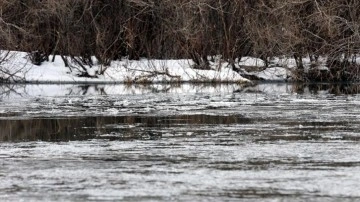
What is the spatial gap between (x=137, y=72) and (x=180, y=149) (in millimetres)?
22441

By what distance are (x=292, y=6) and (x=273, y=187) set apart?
25.7 meters

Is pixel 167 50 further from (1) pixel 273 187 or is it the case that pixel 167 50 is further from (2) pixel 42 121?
(1) pixel 273 187

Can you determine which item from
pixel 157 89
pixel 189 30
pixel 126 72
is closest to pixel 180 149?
pixel 157 89

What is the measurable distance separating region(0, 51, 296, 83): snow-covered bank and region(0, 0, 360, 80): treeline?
459mm

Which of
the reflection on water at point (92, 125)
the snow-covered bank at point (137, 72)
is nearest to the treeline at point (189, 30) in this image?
the snow-covered bank at point (137, 72)

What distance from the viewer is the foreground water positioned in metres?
9.50

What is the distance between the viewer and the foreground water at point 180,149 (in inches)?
374

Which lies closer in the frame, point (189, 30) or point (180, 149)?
point (180, 149)

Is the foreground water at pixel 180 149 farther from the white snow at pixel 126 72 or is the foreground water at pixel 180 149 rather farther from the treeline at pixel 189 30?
the treeline at pixel 189 30

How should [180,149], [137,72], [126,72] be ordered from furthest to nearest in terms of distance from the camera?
[126,72]
[137,72]
[180,149]

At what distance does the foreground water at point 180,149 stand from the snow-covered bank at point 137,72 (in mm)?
9880

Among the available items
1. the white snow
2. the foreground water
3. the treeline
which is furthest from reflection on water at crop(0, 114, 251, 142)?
the white snow

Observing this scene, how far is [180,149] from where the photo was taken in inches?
512

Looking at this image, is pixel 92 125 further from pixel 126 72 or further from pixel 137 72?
pixel 126 72
